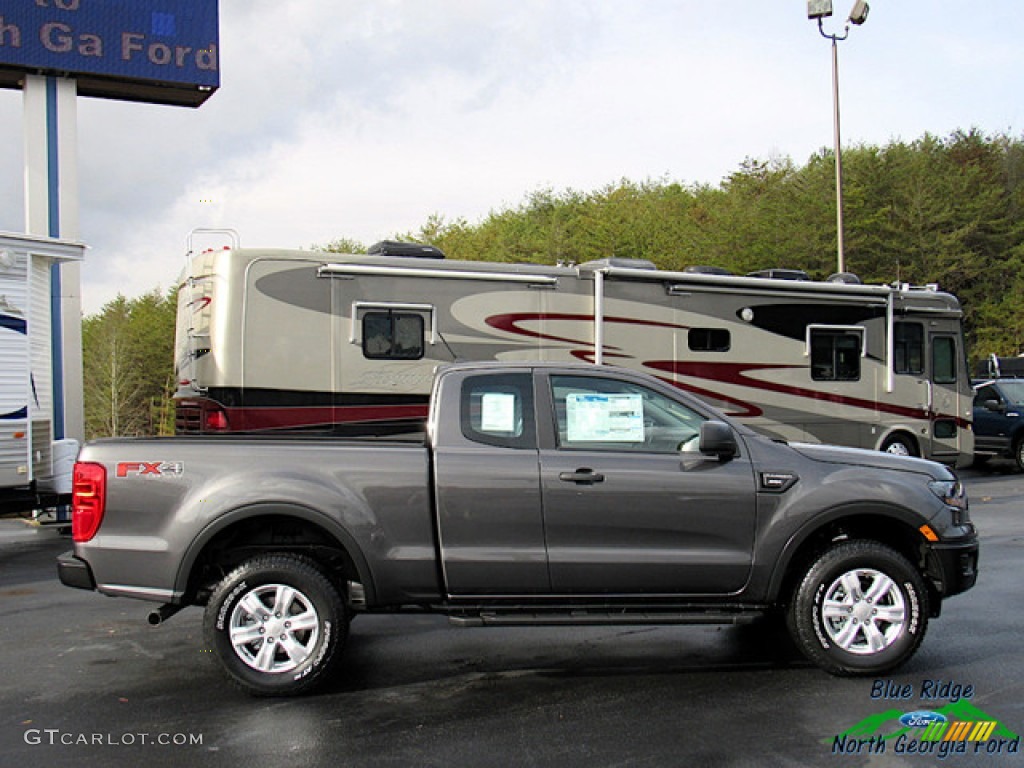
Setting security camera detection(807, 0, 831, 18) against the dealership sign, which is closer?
the dealership sign

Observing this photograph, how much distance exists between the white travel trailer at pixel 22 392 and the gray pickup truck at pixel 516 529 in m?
4.90

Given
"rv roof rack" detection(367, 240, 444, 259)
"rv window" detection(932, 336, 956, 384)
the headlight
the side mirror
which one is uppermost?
"rv roof rack" detection(367, 240, 444, 259)

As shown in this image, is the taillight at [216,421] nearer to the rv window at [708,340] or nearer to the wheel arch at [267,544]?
the wheel arch at [267,544]

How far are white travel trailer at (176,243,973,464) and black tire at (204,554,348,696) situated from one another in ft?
17.2

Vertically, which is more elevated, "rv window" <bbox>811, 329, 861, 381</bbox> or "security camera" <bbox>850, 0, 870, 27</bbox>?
"security camera" <bbox>850, 0, 870, 27</bbox>

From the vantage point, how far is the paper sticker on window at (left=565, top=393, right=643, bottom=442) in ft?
18.3

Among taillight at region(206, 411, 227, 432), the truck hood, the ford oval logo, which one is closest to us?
the ford oval logo

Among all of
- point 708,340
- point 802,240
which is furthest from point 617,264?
point 802,240

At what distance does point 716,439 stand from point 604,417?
666 millimetres

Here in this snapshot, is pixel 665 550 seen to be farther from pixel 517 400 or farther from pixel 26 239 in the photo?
pixel 26 239

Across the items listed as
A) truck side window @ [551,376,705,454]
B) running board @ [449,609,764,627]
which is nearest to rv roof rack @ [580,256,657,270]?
truck side window @ [551,376,705,454]

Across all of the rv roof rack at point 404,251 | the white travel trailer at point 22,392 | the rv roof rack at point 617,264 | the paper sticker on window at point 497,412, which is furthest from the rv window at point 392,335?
the paper sticker on window at point 497,412

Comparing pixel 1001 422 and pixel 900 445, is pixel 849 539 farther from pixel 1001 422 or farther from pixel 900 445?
pixel 1001 422

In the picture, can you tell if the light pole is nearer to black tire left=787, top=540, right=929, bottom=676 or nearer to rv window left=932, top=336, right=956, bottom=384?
rv window left=932, top=336, right=956, bottom=384
